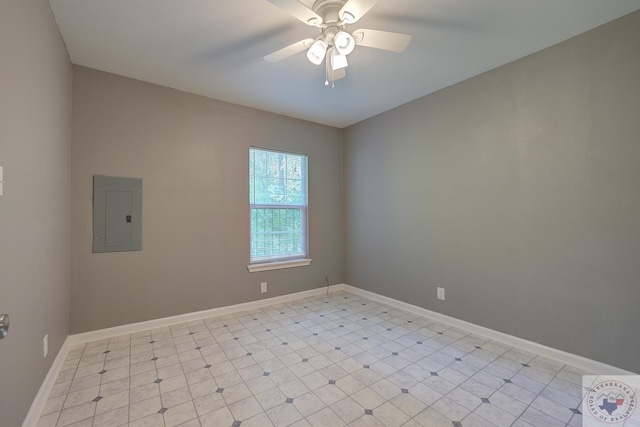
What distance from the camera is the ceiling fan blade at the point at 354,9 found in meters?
1.47

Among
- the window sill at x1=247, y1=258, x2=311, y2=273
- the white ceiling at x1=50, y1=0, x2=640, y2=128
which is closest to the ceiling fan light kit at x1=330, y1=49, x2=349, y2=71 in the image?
the white ceiling at x1=50, y1=0, x2=640, y2=128

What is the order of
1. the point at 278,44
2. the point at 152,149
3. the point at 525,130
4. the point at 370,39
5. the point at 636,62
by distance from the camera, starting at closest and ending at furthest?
the point at 370,39 < the point at 636,62 < the point at 278,44 < the point at 525,130 < the point at 152,149

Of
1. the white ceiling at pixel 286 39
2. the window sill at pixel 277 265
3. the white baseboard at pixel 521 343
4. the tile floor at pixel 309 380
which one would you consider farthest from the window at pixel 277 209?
the white baseboard at pixel 521 343

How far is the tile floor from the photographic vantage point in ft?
5.52

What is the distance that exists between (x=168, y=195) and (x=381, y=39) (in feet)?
8.59

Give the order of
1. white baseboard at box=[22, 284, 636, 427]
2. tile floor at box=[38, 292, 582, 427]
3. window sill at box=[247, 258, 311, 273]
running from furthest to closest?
window sill at box=[247, 258, 311, 273]
white baseboard at box=[22, 284, 636, 427]
tile floor at box=[38, 292, 582, 427]

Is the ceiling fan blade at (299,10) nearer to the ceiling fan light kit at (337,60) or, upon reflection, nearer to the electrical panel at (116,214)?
the ceiling fan light kit at (337,60)

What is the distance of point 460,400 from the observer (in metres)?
1.84

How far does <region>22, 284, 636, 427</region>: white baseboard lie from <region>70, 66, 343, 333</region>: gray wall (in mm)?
78

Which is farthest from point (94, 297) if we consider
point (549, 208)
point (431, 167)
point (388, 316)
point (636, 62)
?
point (636, 62)

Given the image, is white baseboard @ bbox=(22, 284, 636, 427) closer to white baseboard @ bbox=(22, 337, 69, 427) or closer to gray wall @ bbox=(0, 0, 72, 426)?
white baseboard @ bbox=(22, 337, 69, 427)

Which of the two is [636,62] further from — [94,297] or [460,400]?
[94,297]

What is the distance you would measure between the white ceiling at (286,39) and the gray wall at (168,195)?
0.33 metres

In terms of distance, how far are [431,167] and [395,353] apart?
2.06 metres
